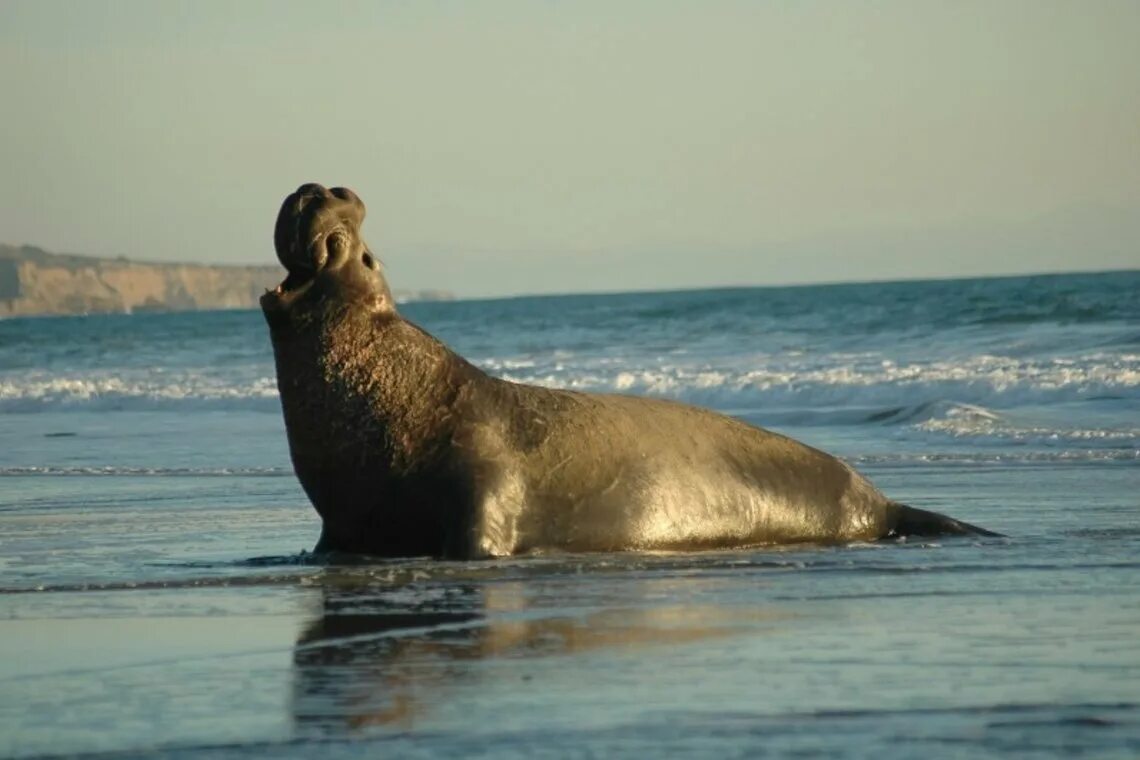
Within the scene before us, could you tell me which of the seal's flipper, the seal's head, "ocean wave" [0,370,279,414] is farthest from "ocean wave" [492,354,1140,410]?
the seal's head

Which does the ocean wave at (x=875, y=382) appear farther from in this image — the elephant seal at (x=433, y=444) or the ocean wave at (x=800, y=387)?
the elephant seal at (x=433, y=444)

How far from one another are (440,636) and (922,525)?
155 inches

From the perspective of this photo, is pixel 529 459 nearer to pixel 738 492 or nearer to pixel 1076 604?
pixel 738 492

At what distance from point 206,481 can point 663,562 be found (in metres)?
7.31

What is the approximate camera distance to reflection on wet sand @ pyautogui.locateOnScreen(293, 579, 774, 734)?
5.79 meters

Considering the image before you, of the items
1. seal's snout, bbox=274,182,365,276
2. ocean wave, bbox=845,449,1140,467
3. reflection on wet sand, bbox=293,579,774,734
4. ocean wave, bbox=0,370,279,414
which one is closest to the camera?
reflection on wet sand, bbox=293,579,774,734

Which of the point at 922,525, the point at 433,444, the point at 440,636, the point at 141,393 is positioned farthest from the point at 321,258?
the point at 141,393

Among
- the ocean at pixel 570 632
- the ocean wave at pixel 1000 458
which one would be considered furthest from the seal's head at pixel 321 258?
the ocean wave at pixel 1000 458

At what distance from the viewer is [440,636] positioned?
6969 mm

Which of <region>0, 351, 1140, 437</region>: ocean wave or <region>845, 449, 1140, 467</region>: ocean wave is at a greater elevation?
<region>845, 449, 1140, 467</region>: ocean wave

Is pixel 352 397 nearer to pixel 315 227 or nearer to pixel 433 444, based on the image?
pixel 433 444

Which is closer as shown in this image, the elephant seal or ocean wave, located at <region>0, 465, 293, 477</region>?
the elephant seal

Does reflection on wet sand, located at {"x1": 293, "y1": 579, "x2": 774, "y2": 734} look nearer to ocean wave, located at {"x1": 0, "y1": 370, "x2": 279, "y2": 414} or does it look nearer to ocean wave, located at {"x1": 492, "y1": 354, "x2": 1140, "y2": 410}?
ocean wave, located at {"x1": 492, "y1": 354, "x2": 1140, "y2": 410}

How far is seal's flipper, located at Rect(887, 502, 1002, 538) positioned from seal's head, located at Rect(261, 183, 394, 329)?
2777mm
